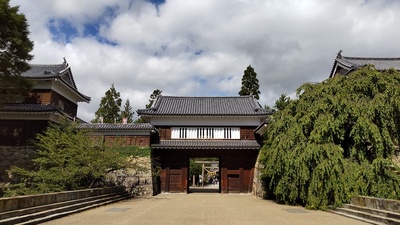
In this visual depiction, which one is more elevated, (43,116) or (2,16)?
(2,16)

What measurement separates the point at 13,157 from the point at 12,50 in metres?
8.50

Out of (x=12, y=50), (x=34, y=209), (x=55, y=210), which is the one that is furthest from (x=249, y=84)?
(x=34, y=209)

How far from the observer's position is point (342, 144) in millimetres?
13883

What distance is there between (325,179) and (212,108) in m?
15.9

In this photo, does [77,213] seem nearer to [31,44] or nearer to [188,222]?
[188,222]

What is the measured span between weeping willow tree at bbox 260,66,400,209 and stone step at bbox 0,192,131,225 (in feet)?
27.4

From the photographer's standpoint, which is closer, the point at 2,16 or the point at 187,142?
the point at 2,16

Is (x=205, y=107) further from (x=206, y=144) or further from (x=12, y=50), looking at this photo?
(x=12, y=50)

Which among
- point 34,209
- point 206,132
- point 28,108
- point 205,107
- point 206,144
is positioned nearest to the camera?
point 34,209

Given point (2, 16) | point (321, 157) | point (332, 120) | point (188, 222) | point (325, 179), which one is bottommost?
point (188, 222)

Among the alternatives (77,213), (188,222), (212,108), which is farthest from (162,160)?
(188,222)

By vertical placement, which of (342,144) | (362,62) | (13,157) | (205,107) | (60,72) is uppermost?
(362,62)

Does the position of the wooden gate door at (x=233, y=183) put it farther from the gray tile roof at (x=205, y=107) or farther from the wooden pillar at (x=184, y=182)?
the gray tile roof at (x=205, y=107)

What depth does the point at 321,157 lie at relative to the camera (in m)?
12.7
